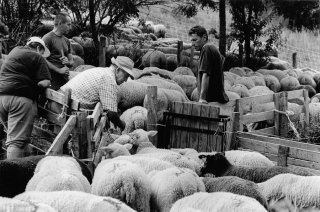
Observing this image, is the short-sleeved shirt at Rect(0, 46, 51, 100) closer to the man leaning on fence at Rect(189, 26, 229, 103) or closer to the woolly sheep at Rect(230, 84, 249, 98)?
the man leaning on fence at Rect(189, 26, 229, 103)

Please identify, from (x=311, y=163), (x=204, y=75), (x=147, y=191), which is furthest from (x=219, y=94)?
(x=147, y=191)

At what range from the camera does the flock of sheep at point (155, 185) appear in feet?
17.1

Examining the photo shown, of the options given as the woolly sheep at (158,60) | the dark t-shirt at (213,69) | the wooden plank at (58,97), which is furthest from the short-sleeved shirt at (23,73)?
the woolly sheep at (158,60)

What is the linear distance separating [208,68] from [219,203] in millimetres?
4433

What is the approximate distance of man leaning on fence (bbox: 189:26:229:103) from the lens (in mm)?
9497

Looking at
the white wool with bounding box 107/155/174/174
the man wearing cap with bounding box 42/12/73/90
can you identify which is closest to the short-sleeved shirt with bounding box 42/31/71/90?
the man wearing cap with bounding box 42/12/73/90

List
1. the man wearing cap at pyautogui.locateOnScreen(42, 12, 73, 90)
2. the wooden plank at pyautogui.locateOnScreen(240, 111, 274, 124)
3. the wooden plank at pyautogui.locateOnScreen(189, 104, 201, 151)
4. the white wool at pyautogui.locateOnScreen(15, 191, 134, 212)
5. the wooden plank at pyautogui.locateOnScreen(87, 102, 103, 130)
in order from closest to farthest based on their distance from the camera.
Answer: the white wool at pyautogui.locateOnScreen(15, 191, 134, 212)
the wooden plank at pyautogui.locateOnScreen(87, 102, 103, 130)
the wooden plank at pyautogui.locateOnScreen(189, 104, 201, 151)
the man wearing cap at pyautogui.locateOnScreen(42, 12, 73, 90)
the wooden plank at pyautogui.locateOnScreen(240, 111, 274, 124)

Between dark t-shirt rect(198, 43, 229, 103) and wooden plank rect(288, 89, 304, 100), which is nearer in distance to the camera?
dark t-shirt rect(198, 43, 229, 103)

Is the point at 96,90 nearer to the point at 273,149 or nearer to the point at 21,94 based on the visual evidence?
the point at 21,94

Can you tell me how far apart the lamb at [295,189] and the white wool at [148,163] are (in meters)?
1.25

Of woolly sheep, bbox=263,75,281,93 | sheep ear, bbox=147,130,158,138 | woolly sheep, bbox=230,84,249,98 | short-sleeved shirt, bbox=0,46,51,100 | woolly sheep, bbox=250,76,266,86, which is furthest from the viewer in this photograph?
woolly sheep, bbox=263,75,281,93

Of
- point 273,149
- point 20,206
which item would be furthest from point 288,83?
point 20,206

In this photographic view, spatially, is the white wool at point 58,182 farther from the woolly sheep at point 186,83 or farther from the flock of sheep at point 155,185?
the woolly sheep at point 186,83

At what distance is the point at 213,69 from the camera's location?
966 centimetres
